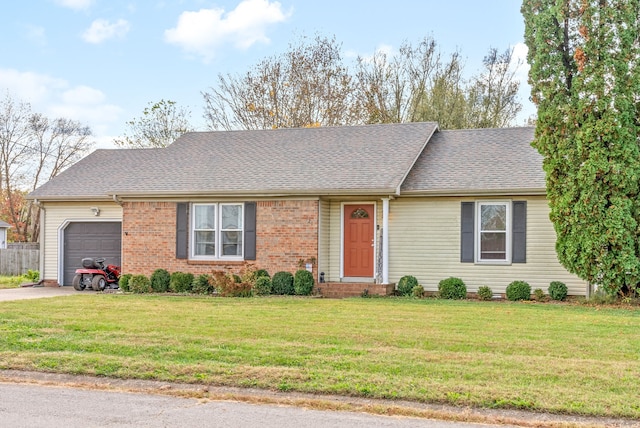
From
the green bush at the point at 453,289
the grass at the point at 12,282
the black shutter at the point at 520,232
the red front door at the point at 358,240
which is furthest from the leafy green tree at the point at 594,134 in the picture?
the grass at the point at 12,282

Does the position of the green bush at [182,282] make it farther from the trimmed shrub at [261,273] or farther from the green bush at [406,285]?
the green bush at [406,285]

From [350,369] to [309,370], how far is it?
17.6 inches

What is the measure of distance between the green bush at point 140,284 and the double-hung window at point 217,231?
134 centimetres

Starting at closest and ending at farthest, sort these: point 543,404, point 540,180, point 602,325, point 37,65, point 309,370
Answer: point 543,404 → point 309,370 → point 602,325 → point 540,180 → point 37,65

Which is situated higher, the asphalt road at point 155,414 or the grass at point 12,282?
the grass at point 12,282

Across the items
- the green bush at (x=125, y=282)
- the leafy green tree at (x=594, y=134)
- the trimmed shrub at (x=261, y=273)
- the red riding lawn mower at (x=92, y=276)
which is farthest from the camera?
the red riding lawn mower at (x=92, y=276)

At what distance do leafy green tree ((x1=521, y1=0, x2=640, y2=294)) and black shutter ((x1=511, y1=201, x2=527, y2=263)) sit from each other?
1122 millimetres

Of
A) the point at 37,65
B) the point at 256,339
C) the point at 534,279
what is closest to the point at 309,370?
the point at 256,339

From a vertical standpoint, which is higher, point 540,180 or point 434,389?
point 540,180

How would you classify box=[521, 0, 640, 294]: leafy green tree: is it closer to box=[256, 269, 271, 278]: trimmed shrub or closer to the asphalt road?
box=[256, 269, 271, 278]: trimmed shrub

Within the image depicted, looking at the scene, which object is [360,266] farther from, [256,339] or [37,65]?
[37,65]

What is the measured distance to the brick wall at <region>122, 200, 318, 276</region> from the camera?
17797mm

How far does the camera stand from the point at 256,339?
390 inches

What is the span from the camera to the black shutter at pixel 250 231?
18.2 meters
